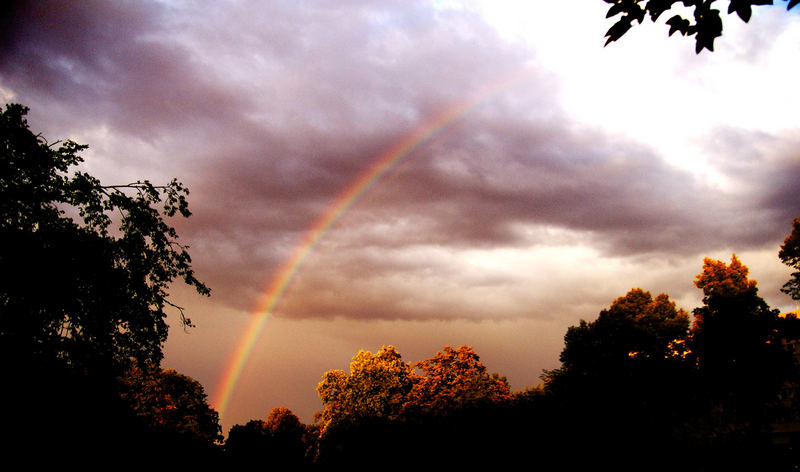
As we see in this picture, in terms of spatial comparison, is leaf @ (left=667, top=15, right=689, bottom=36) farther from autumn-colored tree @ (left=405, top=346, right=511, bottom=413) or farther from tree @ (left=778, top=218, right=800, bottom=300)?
autumn-colored tree @ (left=405, top=346, right=511, bottom=413)

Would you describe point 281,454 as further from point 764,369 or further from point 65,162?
point 764,369

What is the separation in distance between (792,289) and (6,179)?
49718mm

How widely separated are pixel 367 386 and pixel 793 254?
1758 inches

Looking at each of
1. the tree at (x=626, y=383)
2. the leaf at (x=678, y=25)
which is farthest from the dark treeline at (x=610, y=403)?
the leaf at (x=678, y=25)

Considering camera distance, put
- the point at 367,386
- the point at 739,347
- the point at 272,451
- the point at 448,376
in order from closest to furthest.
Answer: the point at 272,451, the point at 739,347, the point at 448,376, the point at 367,386

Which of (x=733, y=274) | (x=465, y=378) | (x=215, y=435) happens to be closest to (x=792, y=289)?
(x=733, y=274)

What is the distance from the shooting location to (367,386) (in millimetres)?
65750

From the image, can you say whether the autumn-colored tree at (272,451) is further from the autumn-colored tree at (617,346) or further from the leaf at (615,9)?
the leaf at (615,9)

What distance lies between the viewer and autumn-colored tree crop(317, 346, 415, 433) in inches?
2569

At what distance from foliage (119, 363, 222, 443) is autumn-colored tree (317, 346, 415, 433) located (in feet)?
43.9

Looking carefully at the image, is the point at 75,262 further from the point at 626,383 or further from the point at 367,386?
the point at 367,386

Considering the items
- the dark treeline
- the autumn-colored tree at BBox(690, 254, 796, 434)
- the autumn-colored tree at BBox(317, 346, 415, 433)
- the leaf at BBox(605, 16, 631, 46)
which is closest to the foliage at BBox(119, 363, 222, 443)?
the dark treeline

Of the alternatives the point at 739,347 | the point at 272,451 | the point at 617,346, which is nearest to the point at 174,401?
the point at 272,451

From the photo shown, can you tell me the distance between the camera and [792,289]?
138 feet
